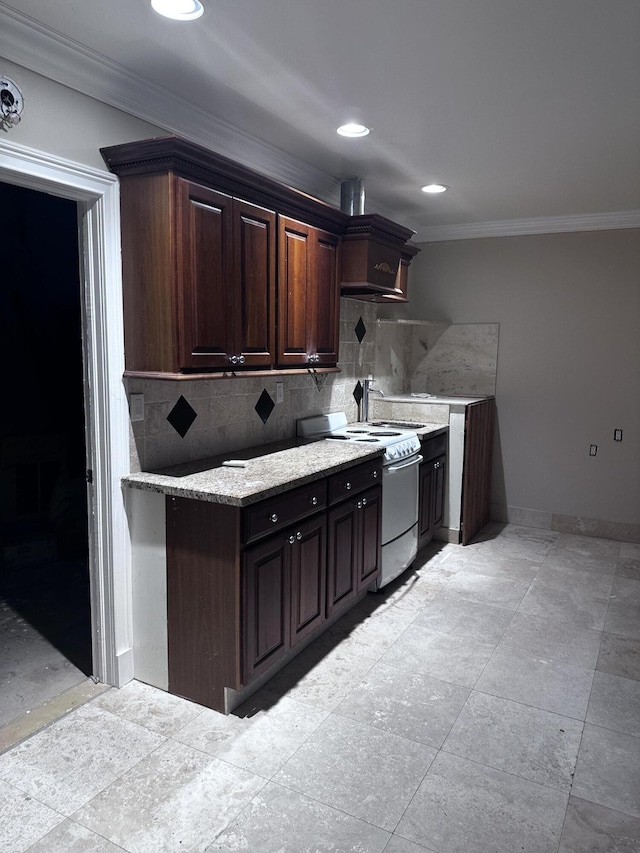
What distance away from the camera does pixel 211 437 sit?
2947 mm

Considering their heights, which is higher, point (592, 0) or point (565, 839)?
point (592, 0)

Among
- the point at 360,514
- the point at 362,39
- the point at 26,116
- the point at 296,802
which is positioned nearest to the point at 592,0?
the point at 362,39

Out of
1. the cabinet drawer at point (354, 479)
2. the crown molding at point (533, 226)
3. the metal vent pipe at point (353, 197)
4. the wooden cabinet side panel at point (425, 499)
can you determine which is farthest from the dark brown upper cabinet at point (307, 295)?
the crown molding at point (533, 226)

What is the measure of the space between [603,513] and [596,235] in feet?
7.02

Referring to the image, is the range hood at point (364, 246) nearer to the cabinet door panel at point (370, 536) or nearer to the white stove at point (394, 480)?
the white stove at point (394, 480)

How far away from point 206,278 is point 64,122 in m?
0.72

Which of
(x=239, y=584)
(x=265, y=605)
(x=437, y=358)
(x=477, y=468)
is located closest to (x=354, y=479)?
(x=265, y=605)

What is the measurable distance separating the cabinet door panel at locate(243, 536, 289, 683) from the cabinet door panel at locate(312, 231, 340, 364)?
4.18 feet

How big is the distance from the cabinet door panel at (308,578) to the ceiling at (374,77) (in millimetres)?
1813

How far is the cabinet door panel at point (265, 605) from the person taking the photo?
7.50 feet

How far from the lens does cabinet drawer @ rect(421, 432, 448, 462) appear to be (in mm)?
4020

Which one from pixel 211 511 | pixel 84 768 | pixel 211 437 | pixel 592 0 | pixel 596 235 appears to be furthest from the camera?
pixel 596 235

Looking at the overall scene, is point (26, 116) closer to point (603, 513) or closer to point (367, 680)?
point (367, 680)

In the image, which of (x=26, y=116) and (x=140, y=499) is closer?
(x=26, y=116)
